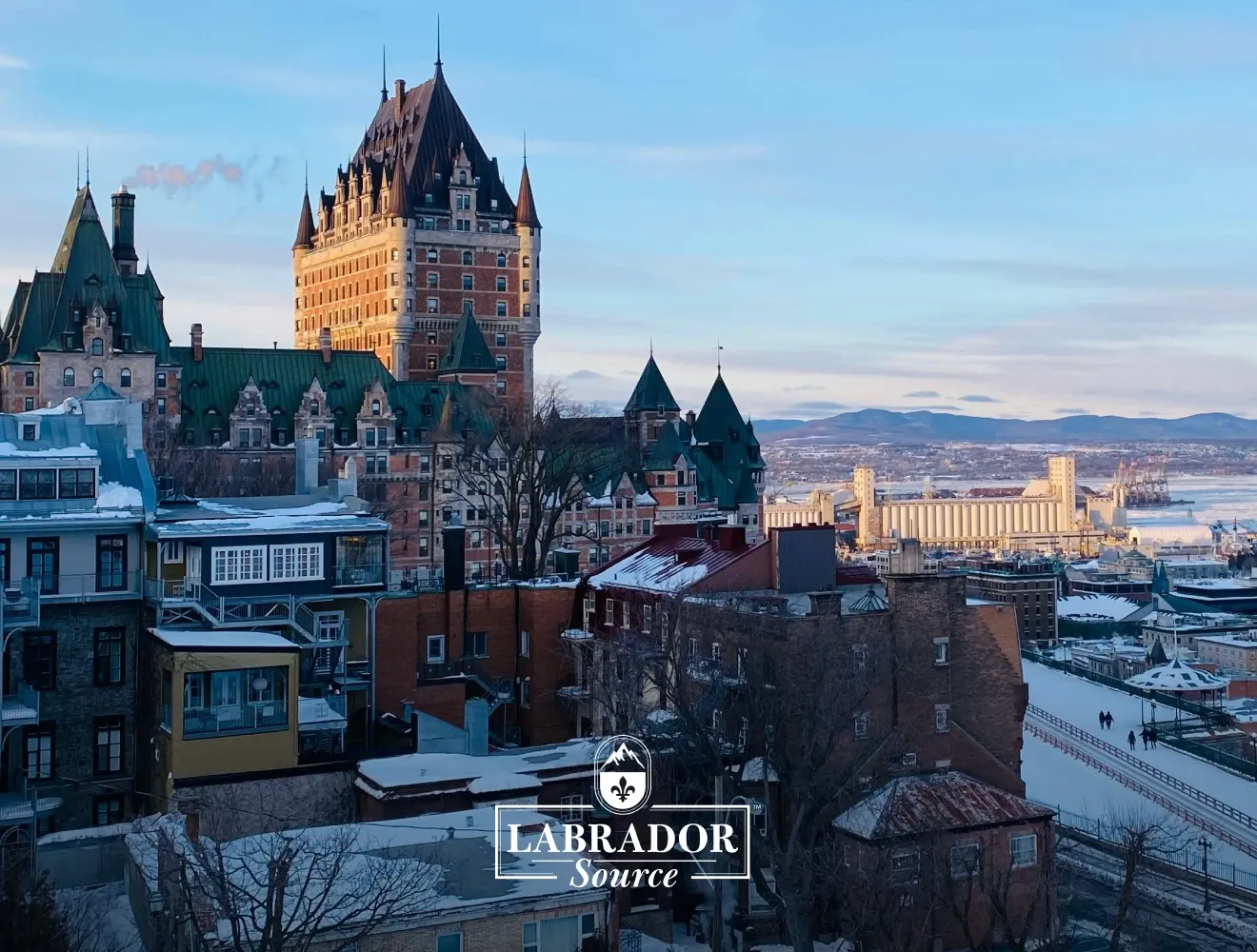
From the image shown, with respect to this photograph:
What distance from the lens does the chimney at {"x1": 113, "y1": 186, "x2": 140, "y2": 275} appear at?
4097 inches

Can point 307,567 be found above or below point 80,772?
above

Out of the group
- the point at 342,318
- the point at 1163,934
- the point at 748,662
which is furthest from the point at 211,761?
the point at 342,318

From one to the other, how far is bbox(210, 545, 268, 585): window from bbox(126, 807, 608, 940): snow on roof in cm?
988

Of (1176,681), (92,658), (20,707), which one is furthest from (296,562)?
(1176,681)

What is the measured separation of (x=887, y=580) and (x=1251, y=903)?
44.7ft

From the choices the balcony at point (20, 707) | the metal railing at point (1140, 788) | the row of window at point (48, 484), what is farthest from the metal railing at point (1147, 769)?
the balcony at point (20, 707)

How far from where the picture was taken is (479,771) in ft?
107

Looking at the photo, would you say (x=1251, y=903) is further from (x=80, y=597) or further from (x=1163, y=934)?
(x=80, y=597)

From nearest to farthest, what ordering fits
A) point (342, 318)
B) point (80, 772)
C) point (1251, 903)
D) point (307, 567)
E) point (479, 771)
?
point (479, 771) → point (80, 772) → point (307, 567) → point (1251, 903) → point (342, 318)

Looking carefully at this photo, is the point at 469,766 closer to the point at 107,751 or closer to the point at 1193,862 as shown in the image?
the point at 107,751

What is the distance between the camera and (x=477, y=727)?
3522 cm

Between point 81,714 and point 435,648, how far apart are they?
426 inches

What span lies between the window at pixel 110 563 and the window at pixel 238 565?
2160mm

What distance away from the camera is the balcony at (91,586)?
35869 millimetres
